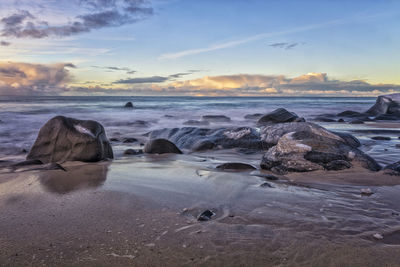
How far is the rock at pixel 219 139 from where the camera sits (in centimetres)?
643

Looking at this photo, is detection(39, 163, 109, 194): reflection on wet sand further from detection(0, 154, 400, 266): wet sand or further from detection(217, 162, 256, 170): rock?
detection(217, 162, 256, 170): rock

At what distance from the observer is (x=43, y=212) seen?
248 centimetres

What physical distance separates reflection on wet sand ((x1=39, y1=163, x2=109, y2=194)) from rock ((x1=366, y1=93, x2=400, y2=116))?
17.8 m

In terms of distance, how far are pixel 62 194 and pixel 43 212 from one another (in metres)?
0.51

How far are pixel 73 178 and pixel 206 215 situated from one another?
2013mm

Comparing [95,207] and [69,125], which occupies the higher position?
[69,125]

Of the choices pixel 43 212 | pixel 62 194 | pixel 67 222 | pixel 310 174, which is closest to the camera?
pixel 67 222

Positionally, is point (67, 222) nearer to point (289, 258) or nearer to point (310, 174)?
point (289, 258)

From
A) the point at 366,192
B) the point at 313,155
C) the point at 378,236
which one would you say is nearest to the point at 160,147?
the point at 313,155

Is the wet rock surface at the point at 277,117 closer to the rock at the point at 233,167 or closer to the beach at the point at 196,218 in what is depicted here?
the rock at the point at 233,167

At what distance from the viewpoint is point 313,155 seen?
432cm

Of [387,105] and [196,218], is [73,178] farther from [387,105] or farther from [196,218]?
[387,105]

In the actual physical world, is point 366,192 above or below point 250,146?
above

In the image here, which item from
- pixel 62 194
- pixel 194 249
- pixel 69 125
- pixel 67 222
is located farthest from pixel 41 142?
pixel 194 249
